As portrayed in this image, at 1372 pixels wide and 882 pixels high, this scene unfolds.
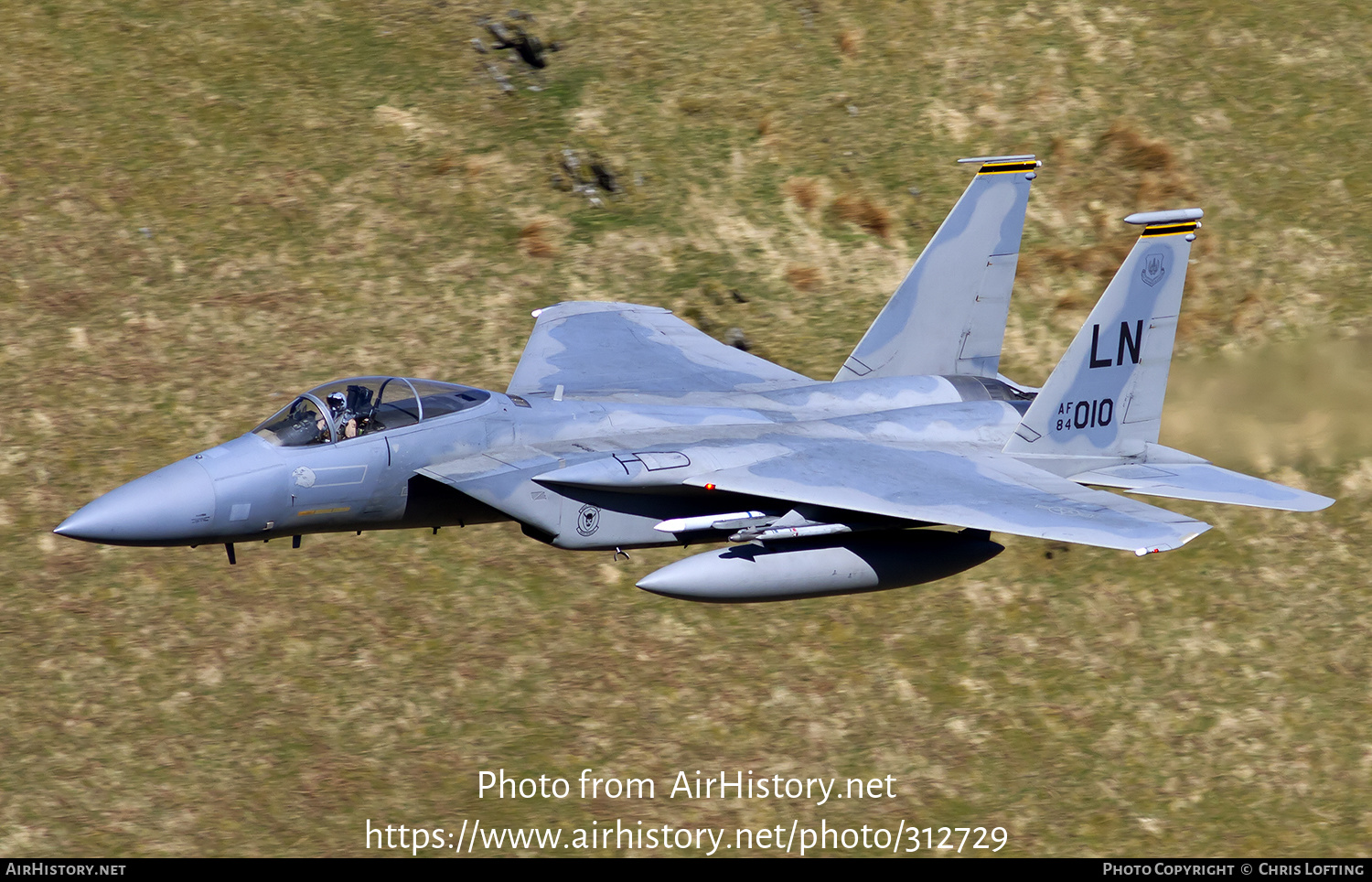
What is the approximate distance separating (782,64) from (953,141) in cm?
429

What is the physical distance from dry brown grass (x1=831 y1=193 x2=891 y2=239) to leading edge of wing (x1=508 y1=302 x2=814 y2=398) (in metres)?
7.91

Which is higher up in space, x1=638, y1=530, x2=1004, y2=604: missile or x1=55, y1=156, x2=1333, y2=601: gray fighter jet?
x1=55, y1=156, x2=1333, y2=601: gray fighter jet

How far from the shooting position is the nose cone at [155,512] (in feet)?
47.8

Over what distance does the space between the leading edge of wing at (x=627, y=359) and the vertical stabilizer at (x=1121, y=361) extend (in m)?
3.97

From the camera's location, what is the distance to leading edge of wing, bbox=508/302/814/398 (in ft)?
65.6

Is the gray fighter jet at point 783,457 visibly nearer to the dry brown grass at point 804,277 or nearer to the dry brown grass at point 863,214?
the dry brown grass at point 804,277

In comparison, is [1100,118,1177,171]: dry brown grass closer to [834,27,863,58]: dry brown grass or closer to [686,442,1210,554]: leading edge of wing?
[834,27,863,58]: dry brown grass

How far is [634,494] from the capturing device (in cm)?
1702

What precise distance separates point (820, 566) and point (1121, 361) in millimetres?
5254

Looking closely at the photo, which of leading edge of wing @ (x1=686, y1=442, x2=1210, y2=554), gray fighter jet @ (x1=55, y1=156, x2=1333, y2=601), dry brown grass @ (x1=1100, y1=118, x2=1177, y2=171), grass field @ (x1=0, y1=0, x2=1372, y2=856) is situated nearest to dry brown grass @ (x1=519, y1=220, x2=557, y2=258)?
grass field @ (x1=0, y1=0, x2=1372, y2=856)

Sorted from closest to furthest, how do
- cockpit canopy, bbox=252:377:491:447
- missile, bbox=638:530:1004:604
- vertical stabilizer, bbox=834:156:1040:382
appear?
cockpit canopy, bbox=252:377:491:447 → missile, bbox=638:530:1004:604 → vertical stabilizer, bbox=834:156:1040:382

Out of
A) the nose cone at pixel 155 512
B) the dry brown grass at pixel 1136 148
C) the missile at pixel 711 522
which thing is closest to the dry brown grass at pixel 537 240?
the missile at pixel 711 522

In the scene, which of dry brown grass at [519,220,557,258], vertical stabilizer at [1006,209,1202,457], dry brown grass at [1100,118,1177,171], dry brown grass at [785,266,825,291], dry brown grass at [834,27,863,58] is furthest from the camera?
dry brown grass at [834,27,863,58]
